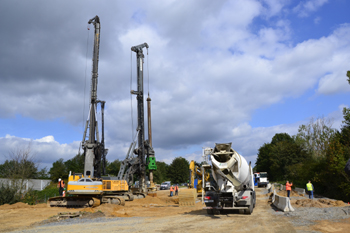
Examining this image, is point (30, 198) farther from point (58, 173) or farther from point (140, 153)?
point (58, 173)

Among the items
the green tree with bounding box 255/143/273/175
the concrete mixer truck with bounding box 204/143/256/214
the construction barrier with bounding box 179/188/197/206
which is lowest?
the construction barrier with bounding box 179/188/197/206

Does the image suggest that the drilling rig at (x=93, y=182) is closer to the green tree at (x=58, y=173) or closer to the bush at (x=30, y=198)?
the bush at (x=30, y=198)

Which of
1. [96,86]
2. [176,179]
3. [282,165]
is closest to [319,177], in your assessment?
[96,86]

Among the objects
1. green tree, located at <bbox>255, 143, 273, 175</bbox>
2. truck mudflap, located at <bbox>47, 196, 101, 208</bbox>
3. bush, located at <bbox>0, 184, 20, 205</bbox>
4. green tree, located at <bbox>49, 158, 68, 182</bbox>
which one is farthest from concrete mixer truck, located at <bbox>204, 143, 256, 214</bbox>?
green tree, located at <bbox>255, 143, 273, 175</bbox>

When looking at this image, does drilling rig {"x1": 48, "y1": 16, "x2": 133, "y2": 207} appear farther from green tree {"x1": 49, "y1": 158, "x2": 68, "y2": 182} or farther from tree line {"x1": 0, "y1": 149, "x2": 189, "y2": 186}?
green tree {"x1": 49, "y1": 158, "x2": 68, "y2": 182}

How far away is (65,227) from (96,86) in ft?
61.0

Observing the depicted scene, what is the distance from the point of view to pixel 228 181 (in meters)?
15.0

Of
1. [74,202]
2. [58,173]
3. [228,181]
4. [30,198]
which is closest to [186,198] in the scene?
[74,202]

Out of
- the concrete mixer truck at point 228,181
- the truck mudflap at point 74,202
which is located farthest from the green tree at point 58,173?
the concrete mixer truck at point 228,181

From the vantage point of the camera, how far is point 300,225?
38.5 feet

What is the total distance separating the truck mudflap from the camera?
2206cm

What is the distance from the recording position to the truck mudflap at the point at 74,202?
22062 millimetres

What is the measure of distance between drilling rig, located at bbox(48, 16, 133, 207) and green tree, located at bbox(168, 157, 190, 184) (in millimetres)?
59903

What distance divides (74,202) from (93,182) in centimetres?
232
